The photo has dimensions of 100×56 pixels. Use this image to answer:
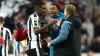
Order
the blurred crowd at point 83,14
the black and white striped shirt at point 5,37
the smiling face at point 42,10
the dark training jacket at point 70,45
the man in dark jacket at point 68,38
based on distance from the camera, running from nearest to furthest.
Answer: the man in dark jacket at point 68,38 → the dark training jacket at point 70,45 → the smiling face at point 42,10 → the black and white striped shirt at point 5,37 → the blurred crowd at point 83,14

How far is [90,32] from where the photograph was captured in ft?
72.9

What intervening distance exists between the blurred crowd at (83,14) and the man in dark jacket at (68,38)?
9.63 metres

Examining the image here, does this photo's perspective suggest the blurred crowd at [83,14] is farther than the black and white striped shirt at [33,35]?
Yes

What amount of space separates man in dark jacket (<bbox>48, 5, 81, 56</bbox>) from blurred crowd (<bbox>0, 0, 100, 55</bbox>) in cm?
963

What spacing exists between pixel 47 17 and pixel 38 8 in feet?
1.36

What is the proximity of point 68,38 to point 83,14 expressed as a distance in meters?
11.9

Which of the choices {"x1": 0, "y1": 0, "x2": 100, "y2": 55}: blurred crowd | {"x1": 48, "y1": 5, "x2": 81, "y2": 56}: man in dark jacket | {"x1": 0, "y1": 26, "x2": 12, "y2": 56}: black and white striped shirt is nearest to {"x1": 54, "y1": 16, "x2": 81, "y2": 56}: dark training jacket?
{"x1": 48, "y1": 5, "x2": 81, "y2": 56}: man in dark jacket

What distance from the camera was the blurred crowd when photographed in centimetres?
2148

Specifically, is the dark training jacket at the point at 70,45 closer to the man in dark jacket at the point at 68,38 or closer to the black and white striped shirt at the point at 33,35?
the man in dark jacket at the point at 68,38

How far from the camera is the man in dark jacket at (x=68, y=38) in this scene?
10992mm

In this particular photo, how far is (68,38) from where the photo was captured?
36.6 feet

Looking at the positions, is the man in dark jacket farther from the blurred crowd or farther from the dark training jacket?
the blurred crowd

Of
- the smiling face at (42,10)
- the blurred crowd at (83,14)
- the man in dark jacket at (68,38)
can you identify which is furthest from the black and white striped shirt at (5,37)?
the blurred crowd at (83,14)

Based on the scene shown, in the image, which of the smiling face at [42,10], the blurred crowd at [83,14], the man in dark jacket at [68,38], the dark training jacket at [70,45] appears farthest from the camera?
the blurred crowd at [83,14]
